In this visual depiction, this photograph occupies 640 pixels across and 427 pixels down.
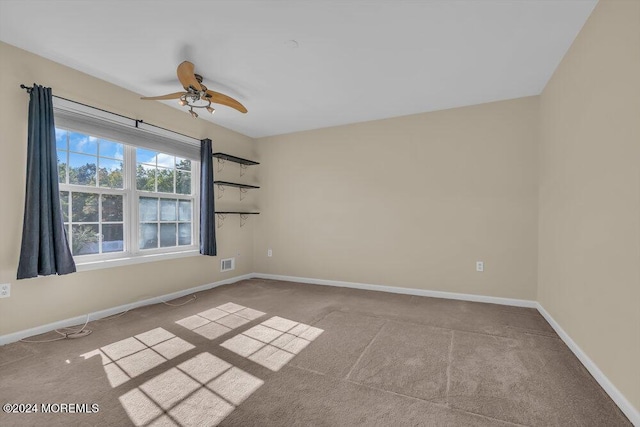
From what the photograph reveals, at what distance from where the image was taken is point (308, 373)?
6.52 ft

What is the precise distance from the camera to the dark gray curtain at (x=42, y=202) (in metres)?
2.40

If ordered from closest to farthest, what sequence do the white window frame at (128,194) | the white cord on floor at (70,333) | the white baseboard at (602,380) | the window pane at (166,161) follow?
the white baseboard at (602,380) < the white cord on floor at (70,333) < the white window frame at (128,194) < the window pane at (166,161)

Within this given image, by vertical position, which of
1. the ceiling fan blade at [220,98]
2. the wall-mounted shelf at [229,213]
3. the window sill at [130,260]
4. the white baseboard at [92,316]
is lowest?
the white baseboard at [92,316]

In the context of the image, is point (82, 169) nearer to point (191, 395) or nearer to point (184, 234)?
point (184, 234)

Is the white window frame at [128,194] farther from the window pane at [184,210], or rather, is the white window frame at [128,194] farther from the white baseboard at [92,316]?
the white baseboard at [92,316]

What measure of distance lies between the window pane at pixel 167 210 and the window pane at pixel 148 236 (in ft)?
0.57

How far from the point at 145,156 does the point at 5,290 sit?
5.99 ft

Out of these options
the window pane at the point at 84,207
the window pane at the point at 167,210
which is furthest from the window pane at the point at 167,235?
the window pane at the point at 84,207

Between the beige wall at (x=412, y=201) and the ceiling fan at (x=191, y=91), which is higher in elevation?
the ceiling fan at (x=191, y=91)

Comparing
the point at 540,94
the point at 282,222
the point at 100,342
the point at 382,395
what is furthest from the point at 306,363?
the point at 540,94

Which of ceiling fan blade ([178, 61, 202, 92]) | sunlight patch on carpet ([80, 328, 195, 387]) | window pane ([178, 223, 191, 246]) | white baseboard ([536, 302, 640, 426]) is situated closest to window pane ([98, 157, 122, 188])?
window pane ([178, 223, 191, 246])

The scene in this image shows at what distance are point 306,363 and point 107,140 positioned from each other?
3070 millimetres

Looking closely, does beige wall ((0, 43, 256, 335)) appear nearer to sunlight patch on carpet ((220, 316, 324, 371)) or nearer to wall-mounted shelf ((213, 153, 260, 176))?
wall-mounted shelf ((213, 153, 260, 176))

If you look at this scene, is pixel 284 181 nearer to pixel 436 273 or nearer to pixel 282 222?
pixel 282 222
